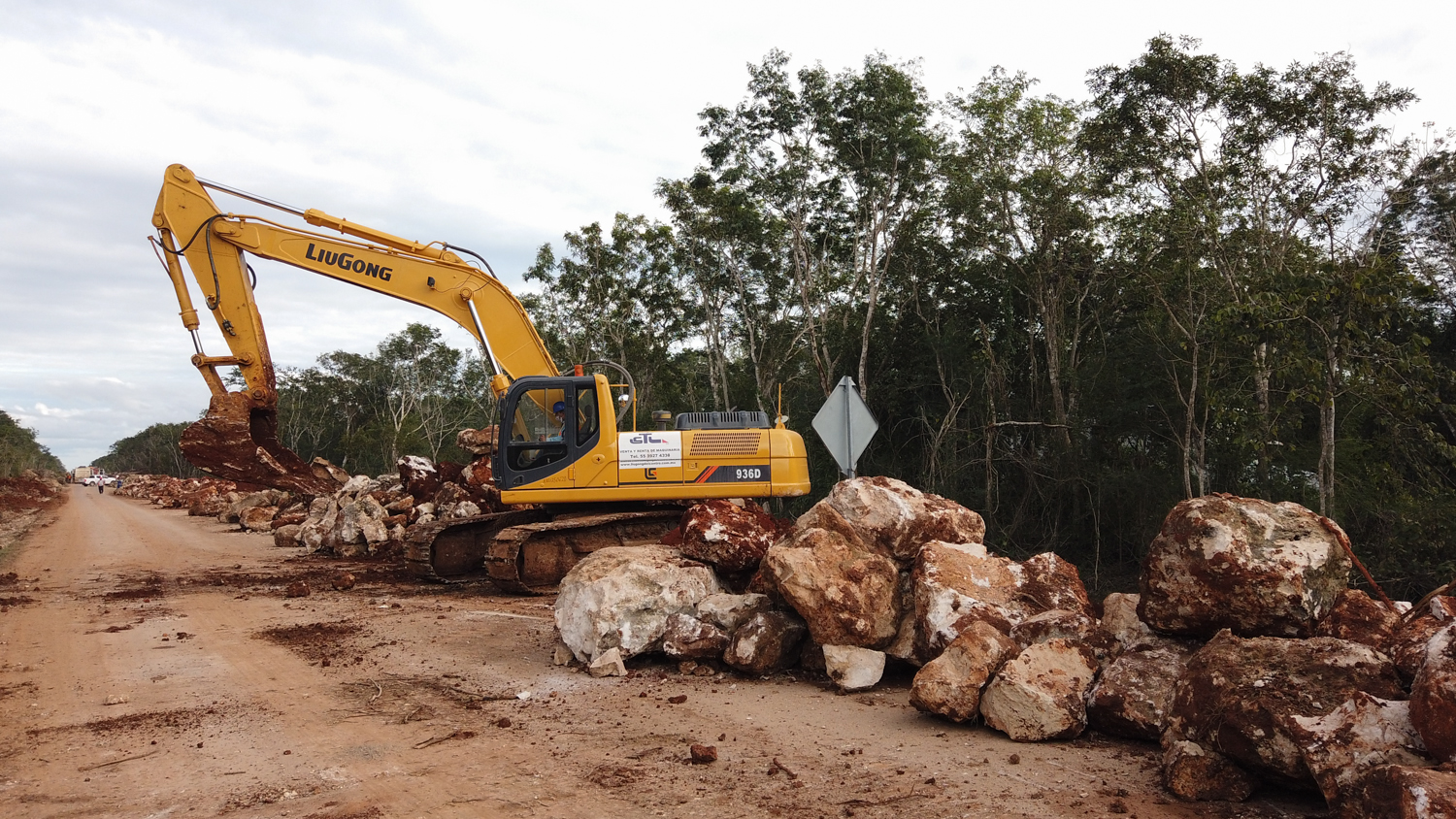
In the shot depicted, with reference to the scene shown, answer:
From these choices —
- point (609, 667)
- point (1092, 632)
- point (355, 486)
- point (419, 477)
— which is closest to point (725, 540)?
point (609, 667)

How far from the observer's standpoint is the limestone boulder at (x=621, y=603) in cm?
725

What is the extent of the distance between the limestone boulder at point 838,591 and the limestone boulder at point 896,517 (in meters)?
0.45

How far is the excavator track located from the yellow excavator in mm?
19

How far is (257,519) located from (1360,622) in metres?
25.3

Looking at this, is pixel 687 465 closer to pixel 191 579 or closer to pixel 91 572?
pixel 191 579

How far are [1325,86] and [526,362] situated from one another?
45.6 feet

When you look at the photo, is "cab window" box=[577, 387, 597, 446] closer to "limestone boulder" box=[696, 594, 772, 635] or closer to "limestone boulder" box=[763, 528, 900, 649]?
"limestone boulder" box=[696, 594, 772, 635]

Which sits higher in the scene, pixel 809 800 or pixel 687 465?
pixel 687 465

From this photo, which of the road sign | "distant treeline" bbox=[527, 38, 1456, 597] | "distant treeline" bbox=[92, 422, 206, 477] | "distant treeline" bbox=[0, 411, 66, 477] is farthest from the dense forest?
"distant treeline" bbox=[92, 422, 206, 477]

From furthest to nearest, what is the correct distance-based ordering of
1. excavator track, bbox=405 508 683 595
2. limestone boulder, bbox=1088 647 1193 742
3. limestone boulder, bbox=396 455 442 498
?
limestone boulder, bbox=396 455 442 498 → excavator track, bbox=405 508 683 595 → limestone boulder, bbox=1088 647 1193 742

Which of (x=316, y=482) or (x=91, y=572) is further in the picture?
(x=91, y=572)

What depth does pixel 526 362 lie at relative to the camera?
13117 millimetres

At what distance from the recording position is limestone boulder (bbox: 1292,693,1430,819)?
3703 millimetres

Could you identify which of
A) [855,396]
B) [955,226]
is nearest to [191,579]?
[855,396]
